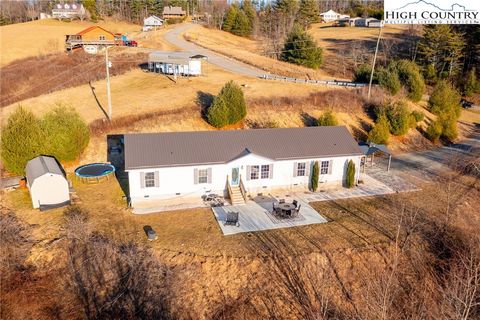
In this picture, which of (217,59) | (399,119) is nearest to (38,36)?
(217,59)

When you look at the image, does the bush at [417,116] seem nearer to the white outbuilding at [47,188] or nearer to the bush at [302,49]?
the bush at [302,49]

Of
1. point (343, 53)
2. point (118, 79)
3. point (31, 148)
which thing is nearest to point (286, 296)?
point (31, 148)

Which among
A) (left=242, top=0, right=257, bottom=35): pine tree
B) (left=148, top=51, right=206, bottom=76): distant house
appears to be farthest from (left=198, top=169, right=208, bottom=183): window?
(left=242, top=0, right=257, bottom=35): pine tree

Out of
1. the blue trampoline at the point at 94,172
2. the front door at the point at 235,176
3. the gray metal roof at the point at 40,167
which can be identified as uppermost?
the gray metal roof at the point at 40,167

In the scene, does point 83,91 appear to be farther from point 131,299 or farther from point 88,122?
point 131,299

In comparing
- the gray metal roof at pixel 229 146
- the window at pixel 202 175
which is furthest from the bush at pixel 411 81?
the window at pixel 202 175
